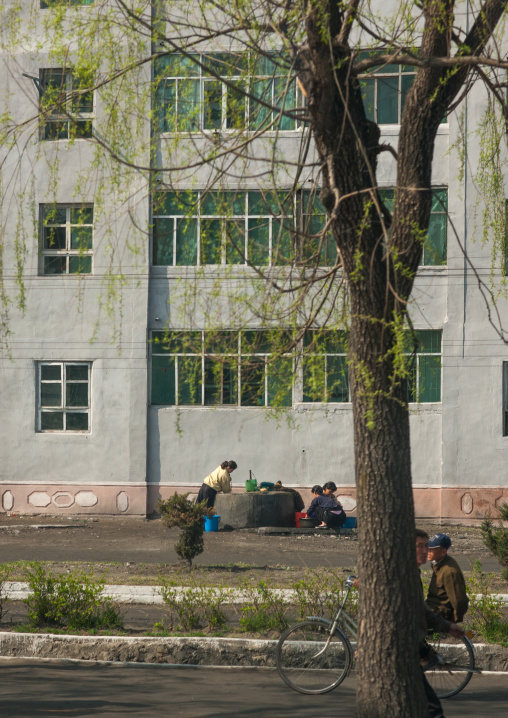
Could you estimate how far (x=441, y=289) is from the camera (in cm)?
2258

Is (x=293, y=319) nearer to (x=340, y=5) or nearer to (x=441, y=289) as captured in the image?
(x=340, y=5)

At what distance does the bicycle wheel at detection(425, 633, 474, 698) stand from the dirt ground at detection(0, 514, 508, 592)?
4.51m

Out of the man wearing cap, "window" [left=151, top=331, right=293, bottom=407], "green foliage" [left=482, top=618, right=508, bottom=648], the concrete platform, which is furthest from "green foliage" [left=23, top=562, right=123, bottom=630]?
the concrete platform

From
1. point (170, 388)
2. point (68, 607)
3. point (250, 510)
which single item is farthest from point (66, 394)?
point (68, 607)

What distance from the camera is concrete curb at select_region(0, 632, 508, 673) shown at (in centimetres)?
892

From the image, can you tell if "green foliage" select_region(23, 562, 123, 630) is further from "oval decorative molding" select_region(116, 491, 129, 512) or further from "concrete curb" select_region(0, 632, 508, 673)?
"oval decorative molding" select_region(116, 491, 129, 512)

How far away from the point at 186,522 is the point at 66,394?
33.6 ft

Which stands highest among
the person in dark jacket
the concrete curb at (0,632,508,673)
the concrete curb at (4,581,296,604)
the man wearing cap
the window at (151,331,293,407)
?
the window at (151,331,293,407)

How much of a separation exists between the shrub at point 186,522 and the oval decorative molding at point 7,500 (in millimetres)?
9515

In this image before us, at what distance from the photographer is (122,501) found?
76.2 feet

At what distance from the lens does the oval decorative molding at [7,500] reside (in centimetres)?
2350

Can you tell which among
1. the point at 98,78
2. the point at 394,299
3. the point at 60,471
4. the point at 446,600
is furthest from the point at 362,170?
the point at 60,471

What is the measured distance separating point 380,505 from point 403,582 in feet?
1.69

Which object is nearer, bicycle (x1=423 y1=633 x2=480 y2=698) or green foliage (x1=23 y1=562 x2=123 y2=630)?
bicycle (x1=423 y1=633 x2=480 y2=698)
